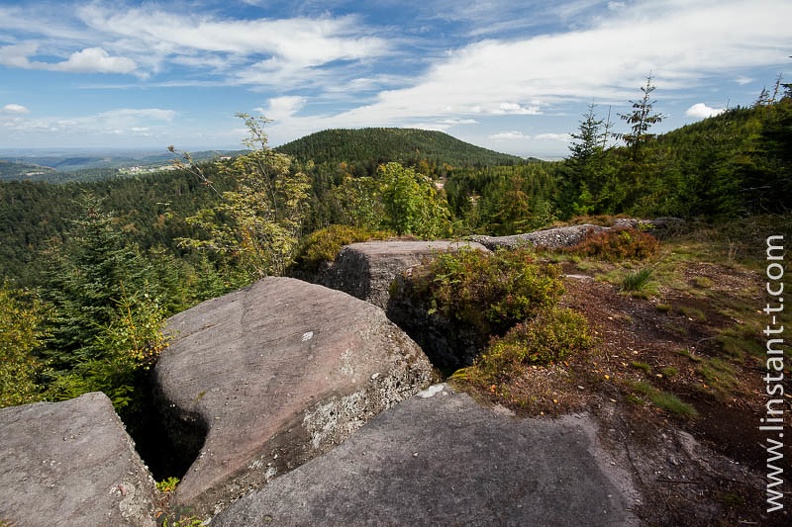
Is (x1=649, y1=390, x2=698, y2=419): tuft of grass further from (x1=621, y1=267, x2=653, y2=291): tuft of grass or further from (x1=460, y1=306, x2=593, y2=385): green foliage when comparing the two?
(x1=621, y1=267, x2=653, y2=291): tuft of grass

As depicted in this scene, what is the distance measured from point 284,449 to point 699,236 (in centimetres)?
1502

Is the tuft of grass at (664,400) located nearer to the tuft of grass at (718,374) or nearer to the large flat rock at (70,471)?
the tuft of grass at (718,374)

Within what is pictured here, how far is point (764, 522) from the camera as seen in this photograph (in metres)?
2.99


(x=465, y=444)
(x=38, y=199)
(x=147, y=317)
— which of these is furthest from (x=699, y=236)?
(x=38, y=199)

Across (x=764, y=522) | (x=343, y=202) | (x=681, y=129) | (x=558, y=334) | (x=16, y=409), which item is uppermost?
(x=681, y=129)

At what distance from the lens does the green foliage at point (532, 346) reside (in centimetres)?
507

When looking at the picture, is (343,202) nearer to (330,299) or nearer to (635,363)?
(330,299)

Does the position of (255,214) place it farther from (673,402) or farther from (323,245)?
(673,402)

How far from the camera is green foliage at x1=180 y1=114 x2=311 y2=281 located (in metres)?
11.0

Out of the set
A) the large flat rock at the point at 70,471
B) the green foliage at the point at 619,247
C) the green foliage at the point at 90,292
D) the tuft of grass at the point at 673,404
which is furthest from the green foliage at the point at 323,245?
the tuft of grass at the point at 673,404

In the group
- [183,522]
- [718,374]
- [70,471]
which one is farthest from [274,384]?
[718,374]

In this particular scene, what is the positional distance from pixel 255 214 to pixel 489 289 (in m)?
8.98

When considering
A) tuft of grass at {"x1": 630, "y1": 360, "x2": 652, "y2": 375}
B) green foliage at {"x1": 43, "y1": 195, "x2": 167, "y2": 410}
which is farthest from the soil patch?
green foliage at {"x1": 43, "y1": 195, "x2": 167, "y2": 410}

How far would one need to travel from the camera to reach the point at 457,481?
→ 3562mm
